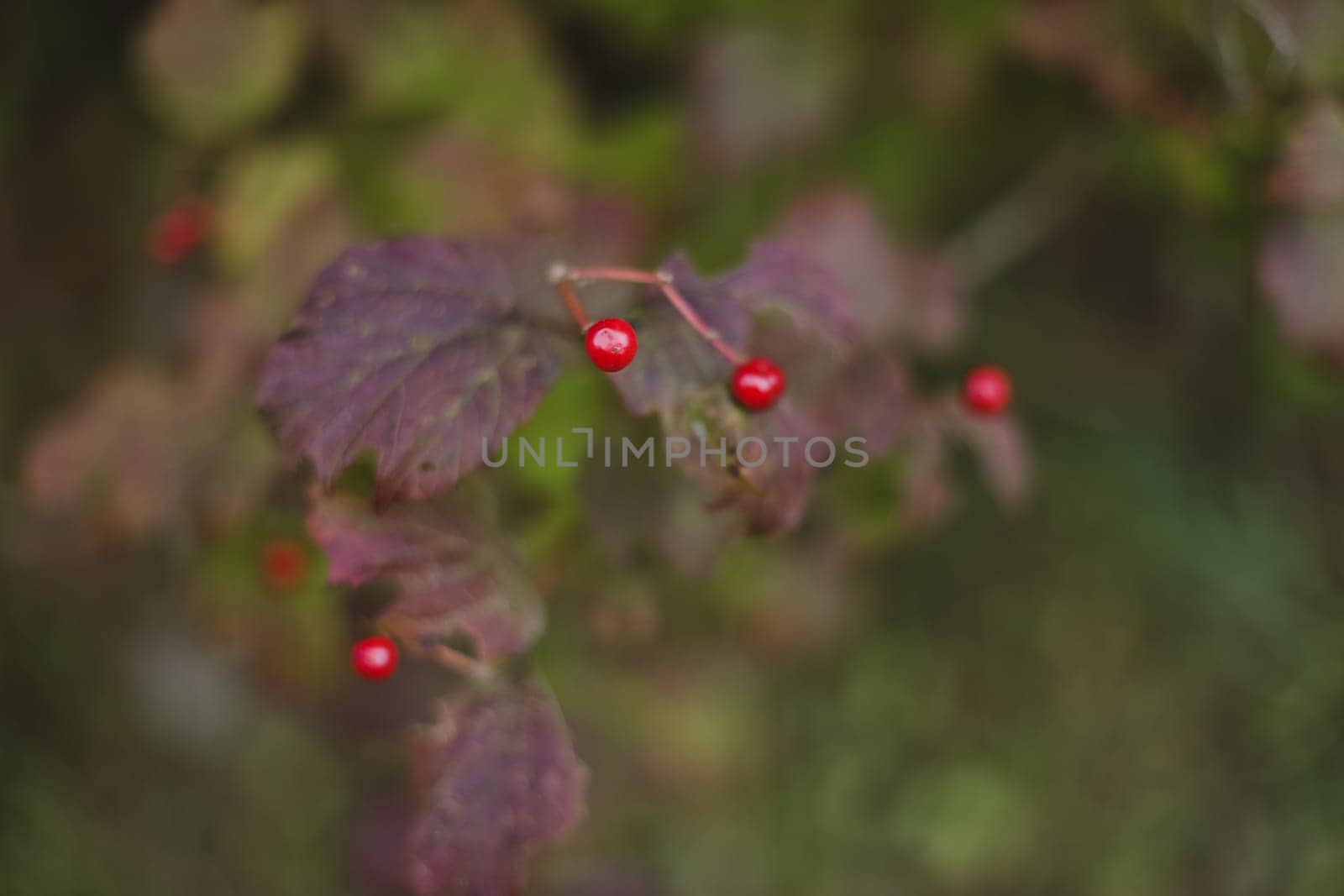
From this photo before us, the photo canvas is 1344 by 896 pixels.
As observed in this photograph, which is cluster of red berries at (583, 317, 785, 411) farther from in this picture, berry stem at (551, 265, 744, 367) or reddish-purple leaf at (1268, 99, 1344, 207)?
reddish-purple leaf at (1268, 99, 1344, 207)

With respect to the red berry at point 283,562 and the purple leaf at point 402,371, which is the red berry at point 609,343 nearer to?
the purple leaf at point 402,371

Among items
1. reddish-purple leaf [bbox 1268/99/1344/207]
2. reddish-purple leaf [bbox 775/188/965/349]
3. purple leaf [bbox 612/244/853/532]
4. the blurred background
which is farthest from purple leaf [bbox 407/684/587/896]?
reddish-purple leaf [bbox 1268/99/1344/207]

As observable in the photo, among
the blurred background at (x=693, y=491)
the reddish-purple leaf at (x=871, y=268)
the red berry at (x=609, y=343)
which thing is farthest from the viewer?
the reddish-purple leaf at (x=871, y=268)

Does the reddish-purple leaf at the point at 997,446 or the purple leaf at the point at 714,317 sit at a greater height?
the purple leaf at the point at 714,317

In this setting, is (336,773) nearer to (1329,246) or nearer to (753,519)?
(753,519)

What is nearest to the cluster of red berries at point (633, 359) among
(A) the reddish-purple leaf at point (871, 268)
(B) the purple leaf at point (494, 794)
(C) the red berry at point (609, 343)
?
(C) the red berry at point (609, 343)

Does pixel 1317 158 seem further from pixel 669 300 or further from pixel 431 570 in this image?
pixel 431 570

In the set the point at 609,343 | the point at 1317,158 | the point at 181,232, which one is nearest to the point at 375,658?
the point at 609,343
